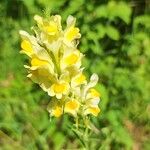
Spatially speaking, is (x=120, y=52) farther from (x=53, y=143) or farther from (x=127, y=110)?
(x=53, y=143)

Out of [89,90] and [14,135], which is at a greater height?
[89,90]

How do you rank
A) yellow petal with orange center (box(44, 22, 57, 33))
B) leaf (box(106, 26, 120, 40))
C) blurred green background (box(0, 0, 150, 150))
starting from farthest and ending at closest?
leaf (box(106, 26, 120, 40)), blurred green background (box(0, 0, 150, 150)), yellow petal with orange center (box(44, 22, 57, 33))

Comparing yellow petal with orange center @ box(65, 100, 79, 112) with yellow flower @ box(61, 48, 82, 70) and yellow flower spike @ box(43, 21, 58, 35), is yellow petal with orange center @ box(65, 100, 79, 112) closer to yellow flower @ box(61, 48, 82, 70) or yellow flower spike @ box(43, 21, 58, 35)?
yellow flower @ box(61, 48, 82, 70)

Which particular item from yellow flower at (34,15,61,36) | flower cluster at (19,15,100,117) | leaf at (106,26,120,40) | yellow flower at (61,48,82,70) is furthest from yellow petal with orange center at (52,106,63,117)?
leaf at (106,26,120,40)

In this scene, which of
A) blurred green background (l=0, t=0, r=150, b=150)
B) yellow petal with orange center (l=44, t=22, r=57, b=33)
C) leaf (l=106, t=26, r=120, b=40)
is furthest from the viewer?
leaf (l=106, t=26, r=120, b=40)

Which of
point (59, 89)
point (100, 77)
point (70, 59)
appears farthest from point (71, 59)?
point (100, 77)

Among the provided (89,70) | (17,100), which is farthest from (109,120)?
(17,100)
